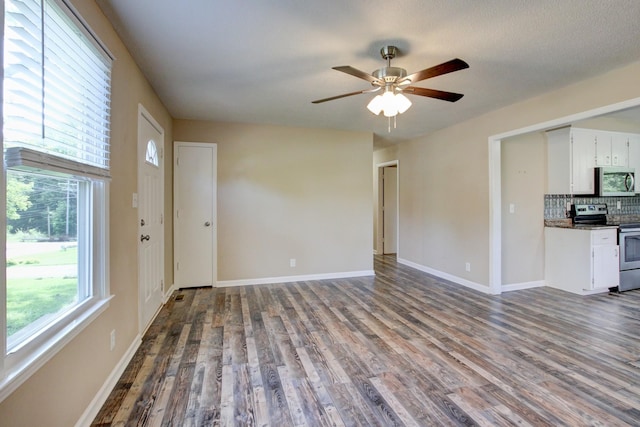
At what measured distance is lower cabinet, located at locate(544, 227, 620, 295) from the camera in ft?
13.0

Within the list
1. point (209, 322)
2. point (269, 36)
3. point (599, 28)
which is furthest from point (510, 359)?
point (269, 36)

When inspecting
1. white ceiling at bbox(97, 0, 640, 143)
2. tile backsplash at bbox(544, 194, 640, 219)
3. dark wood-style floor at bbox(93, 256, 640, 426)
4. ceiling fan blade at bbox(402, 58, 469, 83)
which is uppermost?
white ceiling at bbox(97, 0, 640, 143)

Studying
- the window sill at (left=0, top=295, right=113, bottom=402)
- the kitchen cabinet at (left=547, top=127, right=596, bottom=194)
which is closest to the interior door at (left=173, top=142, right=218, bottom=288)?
the window sill at (left=0, top=295, right=113, bottom=402)

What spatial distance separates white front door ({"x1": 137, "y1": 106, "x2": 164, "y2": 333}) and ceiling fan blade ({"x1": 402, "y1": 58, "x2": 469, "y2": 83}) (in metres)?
2.28

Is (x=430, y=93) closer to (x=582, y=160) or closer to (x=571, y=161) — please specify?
(x=571, y=161)

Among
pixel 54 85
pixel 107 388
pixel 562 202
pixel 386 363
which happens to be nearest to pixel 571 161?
pixel 562 202

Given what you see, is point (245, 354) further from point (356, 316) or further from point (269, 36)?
point (269, 36)

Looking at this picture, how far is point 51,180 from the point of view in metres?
1.48

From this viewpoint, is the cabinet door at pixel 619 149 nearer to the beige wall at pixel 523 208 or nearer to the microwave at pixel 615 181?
the microwave at pixel 615 181

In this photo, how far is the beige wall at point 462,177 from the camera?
2.94 meters

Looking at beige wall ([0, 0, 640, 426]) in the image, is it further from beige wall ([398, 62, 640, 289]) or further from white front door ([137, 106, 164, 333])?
white front door ([137, 106, 164, 333])

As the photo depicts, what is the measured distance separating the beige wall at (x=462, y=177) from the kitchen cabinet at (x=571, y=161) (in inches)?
23.1

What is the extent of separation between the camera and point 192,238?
434 cm

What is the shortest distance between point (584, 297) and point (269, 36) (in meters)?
4.62
